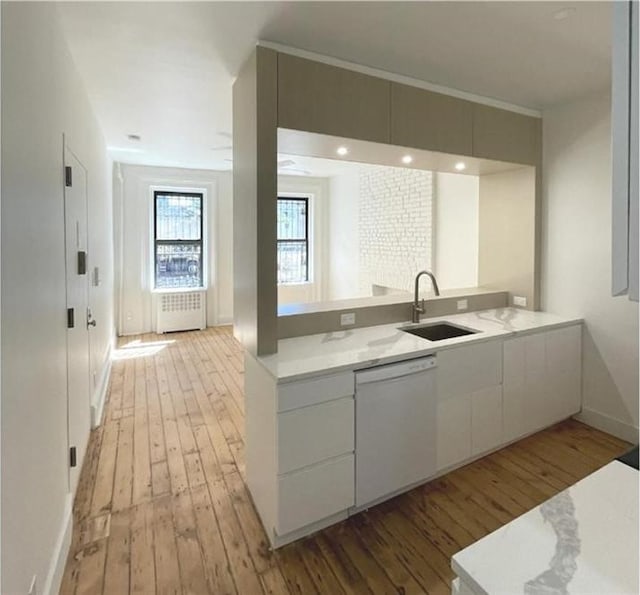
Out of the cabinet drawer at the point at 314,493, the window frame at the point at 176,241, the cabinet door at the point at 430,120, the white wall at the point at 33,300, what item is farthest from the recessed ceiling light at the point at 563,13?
the window frame at the point at 176,241

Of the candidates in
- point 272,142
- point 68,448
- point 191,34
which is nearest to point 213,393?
point 68,448

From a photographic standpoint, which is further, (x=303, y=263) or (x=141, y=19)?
(x=303, y=263)

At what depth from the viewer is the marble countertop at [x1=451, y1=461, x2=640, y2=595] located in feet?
2.22

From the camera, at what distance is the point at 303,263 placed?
7812 millimetres

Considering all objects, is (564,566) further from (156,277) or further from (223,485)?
(156,277)

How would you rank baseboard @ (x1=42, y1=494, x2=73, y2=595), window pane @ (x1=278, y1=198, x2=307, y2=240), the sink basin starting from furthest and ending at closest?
window pane @ (x1=278, y1=198, x2=307, y2=240), the sink basin, baseboard @ (x1=42, y1=494, x2=73, y2=595)

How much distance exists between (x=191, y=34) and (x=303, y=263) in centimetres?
577

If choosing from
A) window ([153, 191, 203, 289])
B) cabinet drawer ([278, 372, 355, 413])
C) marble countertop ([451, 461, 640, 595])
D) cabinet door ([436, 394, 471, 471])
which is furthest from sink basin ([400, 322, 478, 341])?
window ([153, 191, 203, 289])

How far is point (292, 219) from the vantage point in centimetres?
762

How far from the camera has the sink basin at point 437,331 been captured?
115 inches

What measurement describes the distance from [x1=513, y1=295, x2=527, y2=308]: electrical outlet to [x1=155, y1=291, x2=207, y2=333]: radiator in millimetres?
4908

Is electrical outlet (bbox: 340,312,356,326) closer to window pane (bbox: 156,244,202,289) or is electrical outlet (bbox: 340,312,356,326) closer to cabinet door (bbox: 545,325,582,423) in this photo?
cabinet door (bbox: 545,325,582,423)

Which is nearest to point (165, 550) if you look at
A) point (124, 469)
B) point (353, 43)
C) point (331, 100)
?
point (124, 469)

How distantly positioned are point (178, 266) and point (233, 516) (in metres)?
5.25
